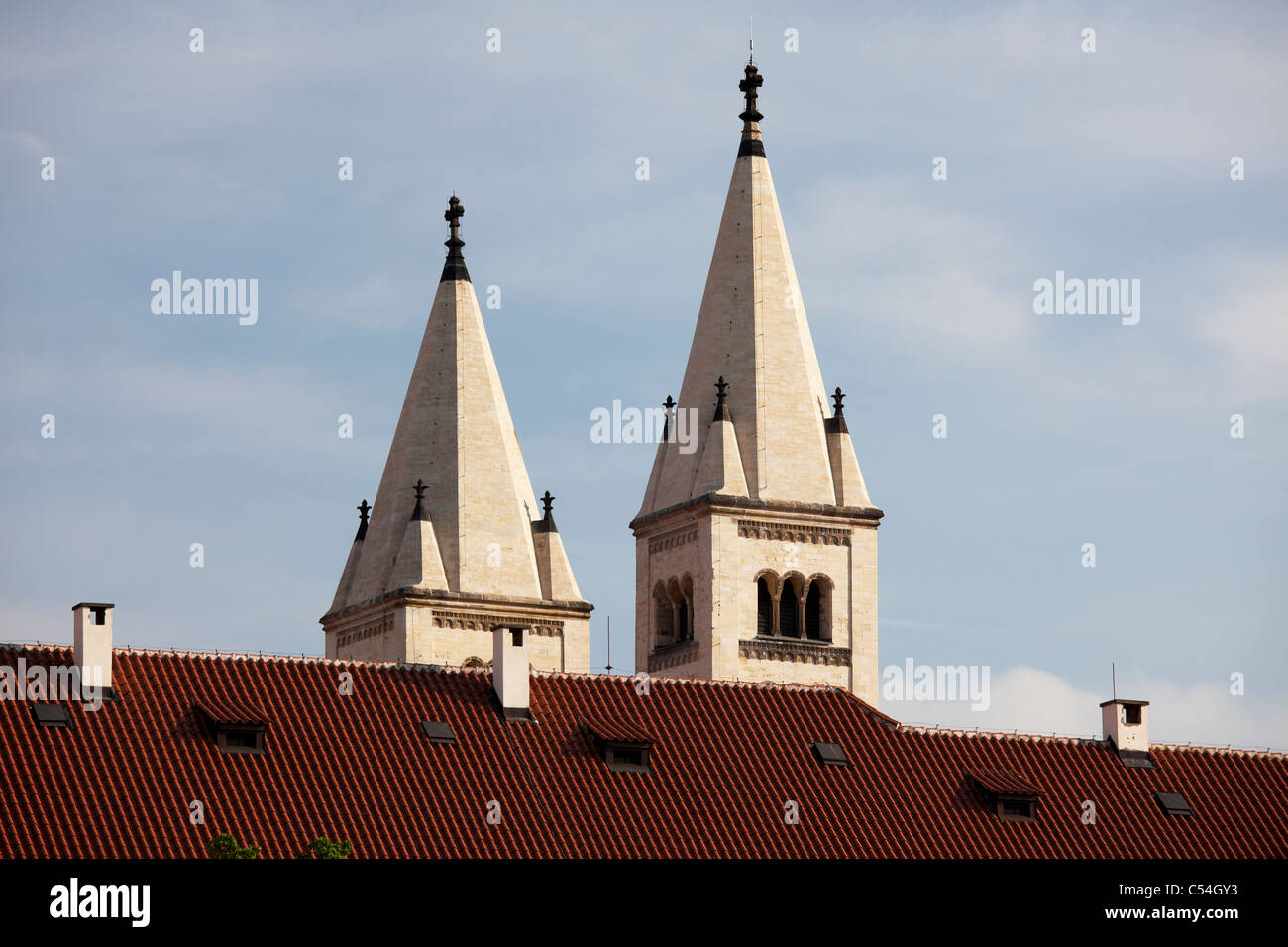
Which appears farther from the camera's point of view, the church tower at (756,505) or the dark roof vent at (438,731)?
the church tower at (756,505)

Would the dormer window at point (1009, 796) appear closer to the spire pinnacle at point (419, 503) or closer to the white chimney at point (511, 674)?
the white chimney at point (511, 674)

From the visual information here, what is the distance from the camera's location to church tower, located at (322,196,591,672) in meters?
86.6

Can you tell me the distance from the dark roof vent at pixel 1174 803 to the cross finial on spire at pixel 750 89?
1373 inches

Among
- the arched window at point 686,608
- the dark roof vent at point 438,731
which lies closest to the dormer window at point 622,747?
the dark roof vent at point 438,731

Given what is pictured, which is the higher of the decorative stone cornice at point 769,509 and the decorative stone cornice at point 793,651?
the decorative stone cornice at point 769,509

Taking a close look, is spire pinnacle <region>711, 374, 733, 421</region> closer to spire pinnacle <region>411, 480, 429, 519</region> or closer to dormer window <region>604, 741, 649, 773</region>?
spire pinnacle <region>411, 480, 429, 519</region>

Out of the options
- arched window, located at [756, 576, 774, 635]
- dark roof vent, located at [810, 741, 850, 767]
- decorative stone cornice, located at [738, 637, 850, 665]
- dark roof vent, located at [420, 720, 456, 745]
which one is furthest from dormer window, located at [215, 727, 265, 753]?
arched window, located at [756, 576, 774, 635]

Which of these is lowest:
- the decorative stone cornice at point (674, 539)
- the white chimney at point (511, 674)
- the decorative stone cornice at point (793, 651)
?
the white chimney at point (511, 674)

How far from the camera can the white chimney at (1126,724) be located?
62.0 m

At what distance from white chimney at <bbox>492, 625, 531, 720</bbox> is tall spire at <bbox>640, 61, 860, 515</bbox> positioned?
1183 inches
